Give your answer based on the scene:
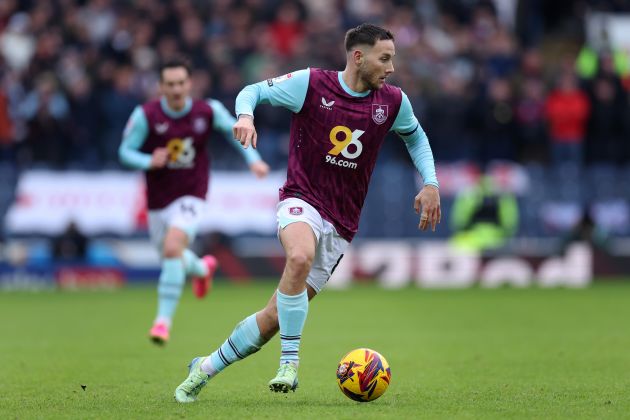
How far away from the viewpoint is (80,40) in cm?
2359

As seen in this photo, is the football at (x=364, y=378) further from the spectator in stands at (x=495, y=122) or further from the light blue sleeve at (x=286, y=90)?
the spectator in stands at (x=495, y=122)

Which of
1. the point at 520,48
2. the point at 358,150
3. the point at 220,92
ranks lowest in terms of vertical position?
the point at 358,150

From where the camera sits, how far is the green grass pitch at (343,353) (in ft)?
25.9

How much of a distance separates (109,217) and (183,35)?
13.0 feet

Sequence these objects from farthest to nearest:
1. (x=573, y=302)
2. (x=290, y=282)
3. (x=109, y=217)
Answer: (x=109, y=217)
(x=573, y=302)
(x=290, y=282)

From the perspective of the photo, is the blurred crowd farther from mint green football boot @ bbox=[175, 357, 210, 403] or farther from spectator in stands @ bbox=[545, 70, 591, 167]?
mint green football boot @ bbox=[175, 357, 210, 403]

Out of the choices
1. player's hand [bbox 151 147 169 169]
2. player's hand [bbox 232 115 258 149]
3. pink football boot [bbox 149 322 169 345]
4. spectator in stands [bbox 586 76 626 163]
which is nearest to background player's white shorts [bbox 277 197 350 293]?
player's hand [bbox 232 115 258 149]

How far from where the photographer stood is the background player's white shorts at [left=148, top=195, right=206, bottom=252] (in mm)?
12930

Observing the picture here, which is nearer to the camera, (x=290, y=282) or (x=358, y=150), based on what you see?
(x=290, y=282)

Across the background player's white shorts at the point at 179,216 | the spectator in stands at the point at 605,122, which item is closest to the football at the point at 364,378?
the background player's white shorts at the point at 179,216

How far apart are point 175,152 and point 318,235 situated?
520 cm

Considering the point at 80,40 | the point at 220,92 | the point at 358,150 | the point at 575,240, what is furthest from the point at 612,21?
the point at 358,150

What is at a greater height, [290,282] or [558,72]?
[558,72]

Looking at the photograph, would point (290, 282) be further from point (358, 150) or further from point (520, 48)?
point (520, 48)
